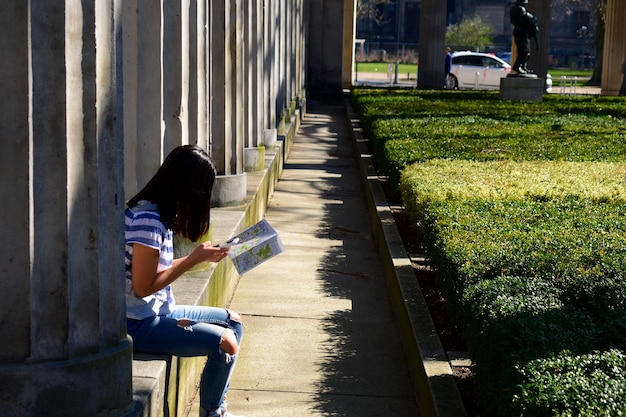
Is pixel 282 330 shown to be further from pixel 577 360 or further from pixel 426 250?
pixel 577 360

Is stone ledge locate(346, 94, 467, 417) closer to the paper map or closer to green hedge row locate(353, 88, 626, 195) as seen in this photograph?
the paper map

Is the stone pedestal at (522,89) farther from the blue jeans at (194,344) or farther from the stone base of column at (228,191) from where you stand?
the blue jeans at (194,344)

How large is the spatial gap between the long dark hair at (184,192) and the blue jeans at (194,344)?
38 cm

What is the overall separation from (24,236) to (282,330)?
11.3 ft

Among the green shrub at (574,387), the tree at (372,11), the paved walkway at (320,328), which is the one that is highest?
the tree at (372,11)

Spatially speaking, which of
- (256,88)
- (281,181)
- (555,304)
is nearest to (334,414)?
(555,304)

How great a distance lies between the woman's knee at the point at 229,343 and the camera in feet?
14.7

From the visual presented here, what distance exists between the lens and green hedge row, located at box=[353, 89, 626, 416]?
150 inches

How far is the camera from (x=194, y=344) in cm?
444

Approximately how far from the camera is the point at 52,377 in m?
3.45

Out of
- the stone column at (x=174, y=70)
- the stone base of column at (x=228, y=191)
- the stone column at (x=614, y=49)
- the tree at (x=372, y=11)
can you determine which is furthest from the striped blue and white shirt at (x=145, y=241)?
the tree at (x=372, y=11)

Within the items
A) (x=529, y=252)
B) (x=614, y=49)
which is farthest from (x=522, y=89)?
(x=529, y=252)

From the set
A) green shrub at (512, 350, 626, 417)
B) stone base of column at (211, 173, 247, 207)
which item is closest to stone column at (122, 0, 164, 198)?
stone base of column at (211, 173, 247, 207)

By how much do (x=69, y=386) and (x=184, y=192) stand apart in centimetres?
117
